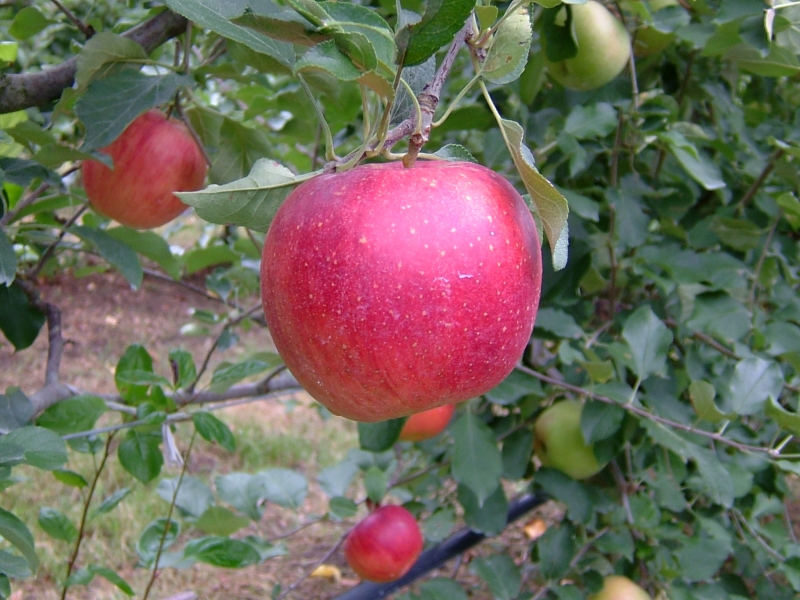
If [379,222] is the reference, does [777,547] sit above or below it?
below

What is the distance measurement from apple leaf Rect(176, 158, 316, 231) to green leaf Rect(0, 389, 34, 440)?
0.48 m

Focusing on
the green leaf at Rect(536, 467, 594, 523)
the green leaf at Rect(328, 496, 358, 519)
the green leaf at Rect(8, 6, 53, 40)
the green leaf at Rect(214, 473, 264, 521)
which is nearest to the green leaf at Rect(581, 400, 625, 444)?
the green leaf at Rect(536, 467, 594, 523)

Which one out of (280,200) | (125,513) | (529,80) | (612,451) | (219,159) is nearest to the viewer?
(280,200)

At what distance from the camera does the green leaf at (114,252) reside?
1035mm

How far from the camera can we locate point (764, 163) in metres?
1.32

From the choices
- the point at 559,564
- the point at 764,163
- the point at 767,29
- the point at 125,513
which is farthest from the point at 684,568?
the point at 125,513

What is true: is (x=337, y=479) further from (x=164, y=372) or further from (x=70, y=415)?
(x=164, y=372)

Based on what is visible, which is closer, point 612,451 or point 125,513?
point 612,451

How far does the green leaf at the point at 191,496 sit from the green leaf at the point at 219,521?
1.4 inches

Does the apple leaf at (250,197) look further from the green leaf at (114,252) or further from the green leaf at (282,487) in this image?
the green leaf at (282,487)

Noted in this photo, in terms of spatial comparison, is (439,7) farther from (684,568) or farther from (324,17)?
(684,568)

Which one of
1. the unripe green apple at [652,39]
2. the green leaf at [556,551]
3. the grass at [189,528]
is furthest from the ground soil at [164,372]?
the unripe green apple at [652,39]

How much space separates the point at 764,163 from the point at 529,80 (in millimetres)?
512

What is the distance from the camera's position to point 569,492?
1250mm
